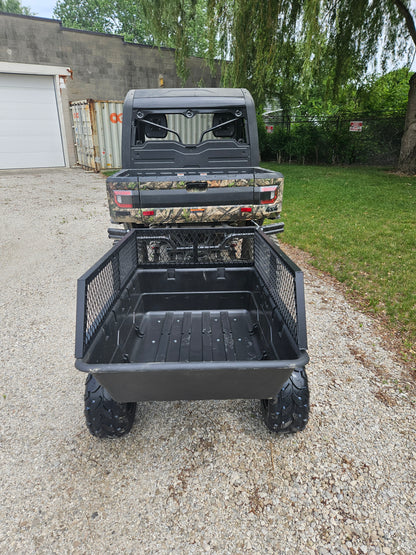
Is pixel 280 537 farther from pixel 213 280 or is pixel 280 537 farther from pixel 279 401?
pixel 213 280

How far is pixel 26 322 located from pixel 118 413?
2180 mm

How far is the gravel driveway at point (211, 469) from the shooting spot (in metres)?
1.77

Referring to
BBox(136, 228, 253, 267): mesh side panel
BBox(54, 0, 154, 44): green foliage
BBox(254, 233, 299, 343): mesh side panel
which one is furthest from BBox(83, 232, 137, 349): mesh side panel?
BBox(54, 0, 154, 44): green foliage

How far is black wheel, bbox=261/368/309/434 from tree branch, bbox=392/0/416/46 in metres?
14.2

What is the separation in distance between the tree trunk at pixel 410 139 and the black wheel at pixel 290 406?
13534 mm

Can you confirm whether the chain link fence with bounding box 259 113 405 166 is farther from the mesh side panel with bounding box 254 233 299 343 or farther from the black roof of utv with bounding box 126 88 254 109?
the mesh side panel with bounding box 254 233 299 343

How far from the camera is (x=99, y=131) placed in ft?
45.3

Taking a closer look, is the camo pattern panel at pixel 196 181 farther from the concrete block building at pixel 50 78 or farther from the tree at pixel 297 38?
the concrete block building at pixel 50 78

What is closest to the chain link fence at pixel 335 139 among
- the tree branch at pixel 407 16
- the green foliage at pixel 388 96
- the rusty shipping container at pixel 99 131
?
the green foliage at pixel 388 96

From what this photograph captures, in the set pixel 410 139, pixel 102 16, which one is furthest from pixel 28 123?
pixel 102 16

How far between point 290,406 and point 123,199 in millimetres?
2621

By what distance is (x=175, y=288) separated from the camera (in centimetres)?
311

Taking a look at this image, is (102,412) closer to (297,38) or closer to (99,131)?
(297,38)

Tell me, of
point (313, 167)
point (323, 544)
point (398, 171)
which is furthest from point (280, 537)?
point (313, 167)
